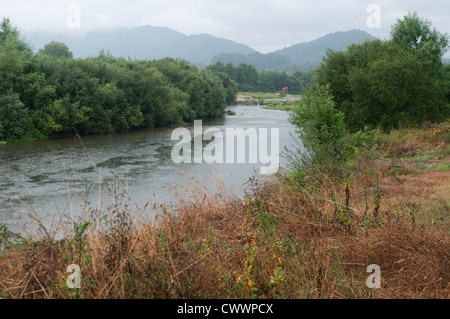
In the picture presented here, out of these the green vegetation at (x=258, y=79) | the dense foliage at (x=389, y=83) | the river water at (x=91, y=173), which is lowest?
the river water at (x=91, y=173)

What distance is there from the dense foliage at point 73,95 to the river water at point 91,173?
8.16ft

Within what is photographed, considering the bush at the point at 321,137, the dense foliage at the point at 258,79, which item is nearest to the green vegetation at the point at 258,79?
the dense foliage at the point at 258,79

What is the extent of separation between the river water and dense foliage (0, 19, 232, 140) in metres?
2.49

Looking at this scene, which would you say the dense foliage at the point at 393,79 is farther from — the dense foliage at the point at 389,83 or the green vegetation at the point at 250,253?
the green vegetation at the point at 250,253

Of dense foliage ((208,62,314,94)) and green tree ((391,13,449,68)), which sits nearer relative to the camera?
green tree ((391,13,449,68))

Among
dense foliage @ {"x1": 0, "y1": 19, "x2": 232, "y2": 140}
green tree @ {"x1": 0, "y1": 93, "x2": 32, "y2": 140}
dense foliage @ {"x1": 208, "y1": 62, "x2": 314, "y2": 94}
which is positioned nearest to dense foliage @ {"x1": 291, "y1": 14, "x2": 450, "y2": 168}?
dense foliage @ {"x1": 0, "y1": 19, "x2": 232, "y2": 140}

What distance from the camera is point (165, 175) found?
2034 centimetres

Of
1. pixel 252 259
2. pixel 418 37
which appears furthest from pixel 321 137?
pixel 418 37

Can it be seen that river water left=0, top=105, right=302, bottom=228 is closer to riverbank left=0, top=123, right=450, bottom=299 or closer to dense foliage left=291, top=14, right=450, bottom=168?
riverbank left=0, top=123, right=450, bottom=299

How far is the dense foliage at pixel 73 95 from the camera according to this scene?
3347 centimetres

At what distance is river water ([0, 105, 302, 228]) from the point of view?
1470 cm

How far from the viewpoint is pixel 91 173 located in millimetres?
20641
